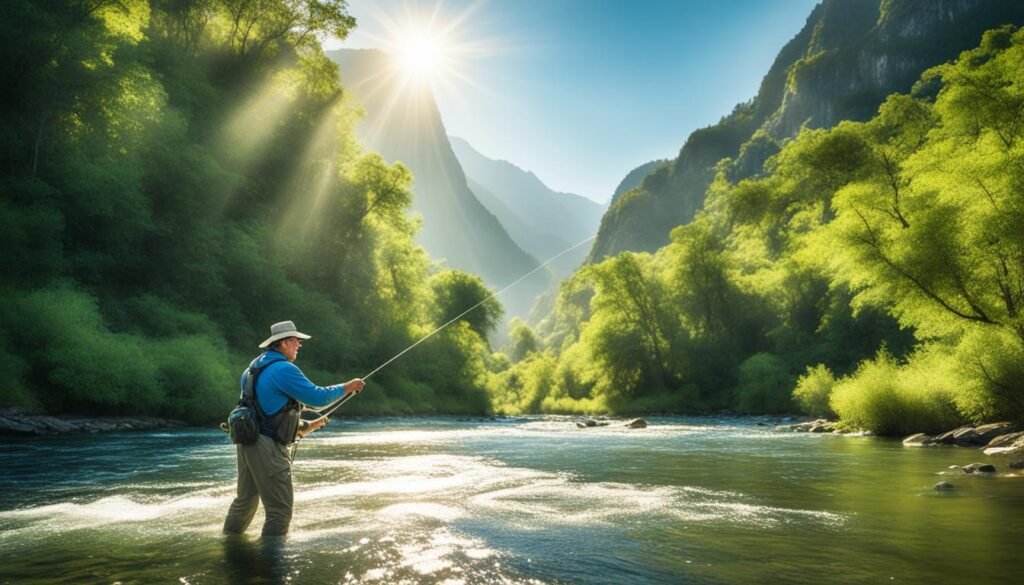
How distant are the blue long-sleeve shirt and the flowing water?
49.6 inches

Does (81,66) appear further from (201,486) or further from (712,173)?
(712,173)

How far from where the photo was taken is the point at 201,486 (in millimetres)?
9375

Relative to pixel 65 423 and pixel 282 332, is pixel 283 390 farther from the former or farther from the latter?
pixel 65 423

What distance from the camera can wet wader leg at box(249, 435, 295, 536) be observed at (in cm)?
562

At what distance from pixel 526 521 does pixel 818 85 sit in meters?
131

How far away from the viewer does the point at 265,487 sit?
5.66 meters

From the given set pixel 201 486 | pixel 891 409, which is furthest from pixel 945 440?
pixel 201 486

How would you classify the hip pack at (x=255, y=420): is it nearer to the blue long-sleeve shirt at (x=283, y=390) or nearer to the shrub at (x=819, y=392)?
the blue long-sleeve shirt at (x=283, y=390)

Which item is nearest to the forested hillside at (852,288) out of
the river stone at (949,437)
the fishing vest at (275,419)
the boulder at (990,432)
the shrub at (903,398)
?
the shrub at (903,398)

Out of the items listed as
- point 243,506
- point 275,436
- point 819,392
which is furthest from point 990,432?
point 243,506

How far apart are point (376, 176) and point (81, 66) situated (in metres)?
19.5

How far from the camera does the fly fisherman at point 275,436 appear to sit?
562cm

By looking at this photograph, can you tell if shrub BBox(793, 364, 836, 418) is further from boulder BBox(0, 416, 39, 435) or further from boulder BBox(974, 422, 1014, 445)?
boulder BBox(0, 416, 39, 435)

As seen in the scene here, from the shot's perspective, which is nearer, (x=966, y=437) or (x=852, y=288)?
(x=966, y=437)
